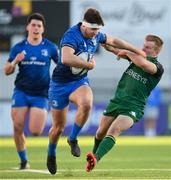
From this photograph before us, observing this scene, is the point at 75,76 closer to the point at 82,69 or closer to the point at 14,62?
the point at 82,69

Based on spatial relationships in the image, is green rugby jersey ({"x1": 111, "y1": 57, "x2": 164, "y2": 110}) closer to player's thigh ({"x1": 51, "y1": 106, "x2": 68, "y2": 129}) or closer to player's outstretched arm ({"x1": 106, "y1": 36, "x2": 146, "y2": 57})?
player's outstretched arm ({"x1": 106, "y1": 36, "x2": 146, "y2": 57})

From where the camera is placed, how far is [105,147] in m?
11.3

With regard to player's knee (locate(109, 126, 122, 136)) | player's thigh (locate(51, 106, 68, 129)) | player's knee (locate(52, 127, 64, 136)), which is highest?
player's knee (locate(109, 126, 122, 136))

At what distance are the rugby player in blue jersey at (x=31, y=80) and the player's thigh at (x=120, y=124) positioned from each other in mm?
2802

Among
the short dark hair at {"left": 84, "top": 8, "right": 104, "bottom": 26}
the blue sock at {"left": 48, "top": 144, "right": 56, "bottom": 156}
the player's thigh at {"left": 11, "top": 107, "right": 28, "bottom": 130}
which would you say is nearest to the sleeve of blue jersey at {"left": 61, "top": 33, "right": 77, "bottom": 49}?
the short dark hair at {"left": 84, "top": 8, "right": 104, "bottom": 26}

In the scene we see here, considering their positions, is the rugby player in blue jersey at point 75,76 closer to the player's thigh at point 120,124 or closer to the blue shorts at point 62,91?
the blue shorts at point 62,91

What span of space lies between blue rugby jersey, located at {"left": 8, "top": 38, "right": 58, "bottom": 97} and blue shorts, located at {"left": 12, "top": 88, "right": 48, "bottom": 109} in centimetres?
7

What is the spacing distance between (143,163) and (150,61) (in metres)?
4.16

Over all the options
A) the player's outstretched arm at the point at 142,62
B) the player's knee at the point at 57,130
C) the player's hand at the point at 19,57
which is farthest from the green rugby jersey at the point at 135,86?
the player's hand at the point at 19,57

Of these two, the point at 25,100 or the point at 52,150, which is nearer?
the point at 52,150

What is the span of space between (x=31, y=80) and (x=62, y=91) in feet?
5.72

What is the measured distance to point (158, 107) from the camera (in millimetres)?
28859

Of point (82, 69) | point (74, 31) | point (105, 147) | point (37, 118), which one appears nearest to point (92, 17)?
point (74, 31)

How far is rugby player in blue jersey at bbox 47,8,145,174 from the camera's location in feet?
39.0
